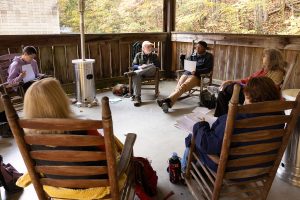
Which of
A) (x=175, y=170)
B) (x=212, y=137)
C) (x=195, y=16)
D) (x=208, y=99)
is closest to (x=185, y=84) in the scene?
(x=208, y=99)

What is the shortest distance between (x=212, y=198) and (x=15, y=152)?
6.82 ft

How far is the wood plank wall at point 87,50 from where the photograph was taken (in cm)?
434

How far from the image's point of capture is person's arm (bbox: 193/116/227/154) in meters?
1.55

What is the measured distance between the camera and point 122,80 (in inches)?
223

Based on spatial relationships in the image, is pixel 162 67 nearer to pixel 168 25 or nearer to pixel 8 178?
pixel 168 25

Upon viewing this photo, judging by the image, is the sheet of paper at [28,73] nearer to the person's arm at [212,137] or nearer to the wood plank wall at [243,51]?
the person's arm at [212,137]

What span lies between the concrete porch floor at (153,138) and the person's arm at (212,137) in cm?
62

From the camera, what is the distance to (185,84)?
4.17 meters

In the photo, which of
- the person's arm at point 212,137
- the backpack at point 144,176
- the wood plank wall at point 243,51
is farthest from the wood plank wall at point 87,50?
the person's arm at point 212,137

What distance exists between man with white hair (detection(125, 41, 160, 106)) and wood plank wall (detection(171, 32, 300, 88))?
1.28 metres

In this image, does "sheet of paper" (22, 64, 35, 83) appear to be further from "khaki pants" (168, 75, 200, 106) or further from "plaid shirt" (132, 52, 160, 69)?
"khaki pants" (168, 75, 200, 106)

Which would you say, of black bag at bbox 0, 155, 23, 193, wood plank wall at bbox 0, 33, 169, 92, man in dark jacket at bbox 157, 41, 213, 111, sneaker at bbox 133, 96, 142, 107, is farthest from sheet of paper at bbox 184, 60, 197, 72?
black bag at bbox 0, 155, 23, 193

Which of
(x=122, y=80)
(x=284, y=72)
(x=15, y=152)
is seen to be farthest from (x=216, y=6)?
(x=15, y=152)

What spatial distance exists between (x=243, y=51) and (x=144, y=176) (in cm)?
362
